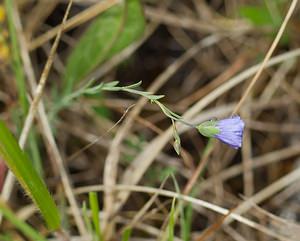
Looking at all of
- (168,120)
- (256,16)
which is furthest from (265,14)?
(168,120)

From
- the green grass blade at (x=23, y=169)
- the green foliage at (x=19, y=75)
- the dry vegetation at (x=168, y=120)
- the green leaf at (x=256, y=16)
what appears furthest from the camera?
the green leaf at (x=256, y=16)

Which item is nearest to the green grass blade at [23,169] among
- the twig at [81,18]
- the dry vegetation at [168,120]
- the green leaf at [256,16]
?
the dry vegetation at [168,120]

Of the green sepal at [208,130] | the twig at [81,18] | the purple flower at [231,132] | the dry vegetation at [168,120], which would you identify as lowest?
the dry vegetation at [168,120]

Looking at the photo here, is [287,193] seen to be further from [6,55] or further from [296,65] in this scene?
[6,55]

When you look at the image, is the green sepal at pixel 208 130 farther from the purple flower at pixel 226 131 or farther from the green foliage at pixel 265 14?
the green foliage at pixel 265 14

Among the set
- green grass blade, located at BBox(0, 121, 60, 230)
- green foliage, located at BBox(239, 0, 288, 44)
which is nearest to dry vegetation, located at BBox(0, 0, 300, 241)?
green foliage, located at BBox(239, 0, 288, 44)

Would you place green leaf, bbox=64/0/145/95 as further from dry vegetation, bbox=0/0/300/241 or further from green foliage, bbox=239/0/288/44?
green foliage, bbox=239/0/288/44

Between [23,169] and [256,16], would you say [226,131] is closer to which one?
[23,169]

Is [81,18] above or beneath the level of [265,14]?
above
